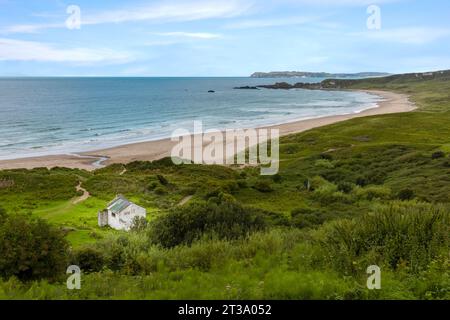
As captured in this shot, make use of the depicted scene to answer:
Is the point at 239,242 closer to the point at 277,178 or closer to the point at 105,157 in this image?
the point at 277,178

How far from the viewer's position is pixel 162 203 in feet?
96.2

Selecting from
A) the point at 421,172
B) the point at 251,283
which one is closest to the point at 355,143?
the point at 421,172

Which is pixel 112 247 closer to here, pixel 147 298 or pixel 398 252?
pixel 147 298

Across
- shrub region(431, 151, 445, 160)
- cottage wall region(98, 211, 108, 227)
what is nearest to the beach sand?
cottage wall region(98, 211, 108, 227)

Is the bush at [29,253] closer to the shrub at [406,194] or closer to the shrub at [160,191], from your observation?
the shrub at [406,194]

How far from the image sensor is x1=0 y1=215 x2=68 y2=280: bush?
9883mm

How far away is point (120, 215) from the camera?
22875 millimetres

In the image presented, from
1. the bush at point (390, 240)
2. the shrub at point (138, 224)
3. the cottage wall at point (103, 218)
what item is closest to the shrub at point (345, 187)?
the shrub at point (138, 224)

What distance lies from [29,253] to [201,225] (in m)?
6.20

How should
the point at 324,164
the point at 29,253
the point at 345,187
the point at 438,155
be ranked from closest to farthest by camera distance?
the point at 29,253 → the point at 345,187 → the point at 438,155 → the point at 324,164

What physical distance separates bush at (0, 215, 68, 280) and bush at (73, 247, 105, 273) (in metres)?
1.36

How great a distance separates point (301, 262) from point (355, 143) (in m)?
48.8

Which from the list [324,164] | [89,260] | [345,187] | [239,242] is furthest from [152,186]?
[239,242]

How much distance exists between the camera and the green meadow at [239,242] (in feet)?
26.1
